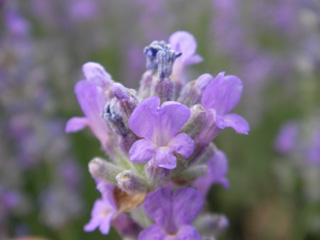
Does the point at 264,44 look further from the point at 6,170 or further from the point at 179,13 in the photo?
the point at 6,170

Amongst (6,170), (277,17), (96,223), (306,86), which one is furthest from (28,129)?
(277,17)

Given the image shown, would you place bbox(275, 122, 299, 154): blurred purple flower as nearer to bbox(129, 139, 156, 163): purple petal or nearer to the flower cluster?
the flower cluster

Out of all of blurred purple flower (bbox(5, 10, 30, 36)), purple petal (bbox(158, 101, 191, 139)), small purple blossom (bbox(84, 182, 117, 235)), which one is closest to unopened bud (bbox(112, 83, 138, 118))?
purple petal (bbox(158, 101, 191, 139))

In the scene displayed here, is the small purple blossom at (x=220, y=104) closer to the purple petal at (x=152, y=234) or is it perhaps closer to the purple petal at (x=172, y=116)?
the purple petal at (x=172, y=116)

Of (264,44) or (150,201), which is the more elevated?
(264,44)

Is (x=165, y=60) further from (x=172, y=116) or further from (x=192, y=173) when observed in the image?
(x=192, y=173)

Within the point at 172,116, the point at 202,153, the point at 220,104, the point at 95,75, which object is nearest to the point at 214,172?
the point at 202,153
